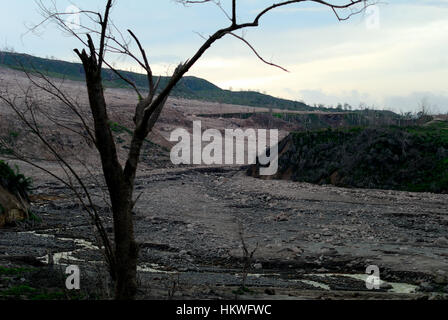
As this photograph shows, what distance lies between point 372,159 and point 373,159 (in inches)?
1.9

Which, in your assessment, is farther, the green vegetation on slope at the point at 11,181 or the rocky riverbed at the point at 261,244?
the green vegetation on slope at the point at 11,181

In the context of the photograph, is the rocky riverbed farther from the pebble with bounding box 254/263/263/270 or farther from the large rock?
the large rock

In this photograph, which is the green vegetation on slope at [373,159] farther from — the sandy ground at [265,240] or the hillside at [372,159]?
the sandy ground at [265,240]

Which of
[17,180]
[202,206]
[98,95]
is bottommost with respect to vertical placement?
[202,206]

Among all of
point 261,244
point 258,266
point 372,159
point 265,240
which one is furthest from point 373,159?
point 258,266

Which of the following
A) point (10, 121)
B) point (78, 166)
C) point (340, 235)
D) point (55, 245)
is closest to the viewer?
point (55, 245)

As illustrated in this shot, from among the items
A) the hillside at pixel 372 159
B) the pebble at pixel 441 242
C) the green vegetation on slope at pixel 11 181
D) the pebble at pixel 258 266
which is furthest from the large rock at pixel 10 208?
the hillside at pixel 372 159

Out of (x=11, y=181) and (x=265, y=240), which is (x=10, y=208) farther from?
(x=265, y=240)

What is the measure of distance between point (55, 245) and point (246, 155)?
3273 cm

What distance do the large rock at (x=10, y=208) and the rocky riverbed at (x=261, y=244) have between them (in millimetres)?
421

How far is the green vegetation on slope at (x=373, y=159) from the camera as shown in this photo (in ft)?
77.7

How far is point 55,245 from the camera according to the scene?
11.8 metres

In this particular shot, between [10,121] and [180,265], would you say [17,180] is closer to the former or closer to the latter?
[180,265]
